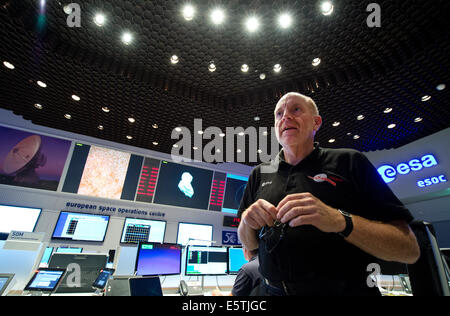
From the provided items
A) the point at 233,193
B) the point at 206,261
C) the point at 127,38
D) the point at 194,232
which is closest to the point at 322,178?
the point at 206,261

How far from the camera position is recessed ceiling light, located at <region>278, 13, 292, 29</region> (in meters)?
2.87

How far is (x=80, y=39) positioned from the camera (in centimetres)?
332

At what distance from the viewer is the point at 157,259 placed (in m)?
3.08

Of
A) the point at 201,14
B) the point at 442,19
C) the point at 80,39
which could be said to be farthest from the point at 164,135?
the point at 442,19

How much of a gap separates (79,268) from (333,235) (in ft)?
9.70

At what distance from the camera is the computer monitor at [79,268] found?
7.76 feet

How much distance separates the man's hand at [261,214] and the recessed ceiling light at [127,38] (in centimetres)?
352

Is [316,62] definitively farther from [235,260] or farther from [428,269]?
[235,260]

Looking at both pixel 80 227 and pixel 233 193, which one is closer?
pixel 80 227

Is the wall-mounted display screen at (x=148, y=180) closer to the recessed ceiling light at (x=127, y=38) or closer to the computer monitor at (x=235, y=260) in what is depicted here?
the computer monitor at (x=235, y=260)

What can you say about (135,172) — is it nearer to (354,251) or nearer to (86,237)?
(86,237)

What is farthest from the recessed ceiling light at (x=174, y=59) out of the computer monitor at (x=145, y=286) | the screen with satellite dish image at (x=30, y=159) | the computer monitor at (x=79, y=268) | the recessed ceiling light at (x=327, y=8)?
the screen with satellite dish image at (x=30, y=159)
